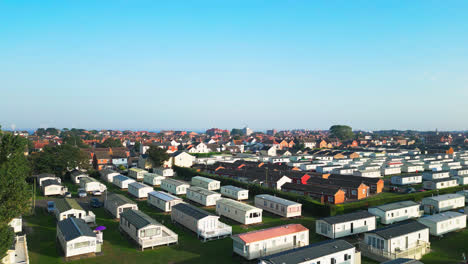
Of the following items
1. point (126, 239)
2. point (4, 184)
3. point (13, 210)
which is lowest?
point (126, 239)

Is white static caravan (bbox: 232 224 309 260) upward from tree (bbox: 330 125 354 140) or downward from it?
downward

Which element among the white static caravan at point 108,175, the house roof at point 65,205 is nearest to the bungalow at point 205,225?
the house roof at point 65,205

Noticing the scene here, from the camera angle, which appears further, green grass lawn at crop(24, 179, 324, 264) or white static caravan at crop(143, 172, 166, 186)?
white static caravan at crop(143, 172, 166, 186)

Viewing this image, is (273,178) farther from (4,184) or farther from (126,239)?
(4,184)

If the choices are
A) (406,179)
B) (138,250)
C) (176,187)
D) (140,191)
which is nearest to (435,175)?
(406,179)

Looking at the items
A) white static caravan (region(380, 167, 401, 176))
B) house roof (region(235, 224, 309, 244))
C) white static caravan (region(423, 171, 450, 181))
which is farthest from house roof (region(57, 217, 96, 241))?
white static caravan (region(380, 167, 401, 176))

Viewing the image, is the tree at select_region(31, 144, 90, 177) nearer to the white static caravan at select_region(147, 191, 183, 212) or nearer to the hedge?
the hedge

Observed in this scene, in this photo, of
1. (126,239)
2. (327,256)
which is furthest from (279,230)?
(126,239)

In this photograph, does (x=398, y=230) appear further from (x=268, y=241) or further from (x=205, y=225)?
(x=205, y=225)
